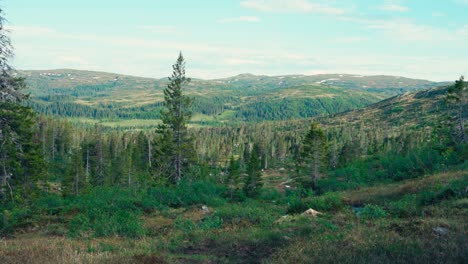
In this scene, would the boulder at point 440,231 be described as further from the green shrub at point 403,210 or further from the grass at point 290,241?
the green shrub at point 403,210

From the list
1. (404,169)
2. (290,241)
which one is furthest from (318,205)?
(404,169)

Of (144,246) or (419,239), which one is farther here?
(144,246)

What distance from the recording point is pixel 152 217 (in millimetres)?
21578

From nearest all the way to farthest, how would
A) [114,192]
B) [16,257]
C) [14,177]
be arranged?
[16,257], [114,192], [14,177]

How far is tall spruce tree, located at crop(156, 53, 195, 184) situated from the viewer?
39031mm

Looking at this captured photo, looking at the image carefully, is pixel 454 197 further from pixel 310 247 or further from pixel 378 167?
pixel 378 167

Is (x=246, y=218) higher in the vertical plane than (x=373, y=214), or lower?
lower

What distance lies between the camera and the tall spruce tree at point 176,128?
39031mm

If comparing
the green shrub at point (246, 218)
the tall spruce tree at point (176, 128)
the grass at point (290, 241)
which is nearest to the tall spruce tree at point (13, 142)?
the grass at point (290, 241)

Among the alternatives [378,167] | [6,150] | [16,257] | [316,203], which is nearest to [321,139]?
[378,167]

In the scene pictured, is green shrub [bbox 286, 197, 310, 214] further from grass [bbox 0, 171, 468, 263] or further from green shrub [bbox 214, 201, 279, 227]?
green shrub [bbox 214, 201, 279, 227]

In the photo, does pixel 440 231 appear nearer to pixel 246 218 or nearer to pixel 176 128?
pixel 246 218

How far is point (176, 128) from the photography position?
39562 mm

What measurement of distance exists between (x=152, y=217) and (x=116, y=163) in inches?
2278
